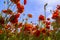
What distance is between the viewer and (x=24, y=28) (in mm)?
5125

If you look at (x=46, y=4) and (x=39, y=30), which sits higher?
(x=46, y=4)

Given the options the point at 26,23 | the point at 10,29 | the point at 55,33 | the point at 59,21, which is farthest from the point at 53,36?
the point at 10,29

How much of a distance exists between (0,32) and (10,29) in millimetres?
701

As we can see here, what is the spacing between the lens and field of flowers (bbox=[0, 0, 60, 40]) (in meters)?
4.86

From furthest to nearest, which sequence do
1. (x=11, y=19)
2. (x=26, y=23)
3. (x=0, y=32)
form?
(x=26, y=23)
(x=11, y=19)
(x=0, y=32)

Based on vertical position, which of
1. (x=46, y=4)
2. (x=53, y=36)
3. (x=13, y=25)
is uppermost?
(x=46, y=4)

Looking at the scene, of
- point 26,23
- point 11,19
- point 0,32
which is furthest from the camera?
point 26,23

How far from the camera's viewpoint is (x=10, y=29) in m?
5.18

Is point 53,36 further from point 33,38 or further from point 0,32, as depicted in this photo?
point 0,32

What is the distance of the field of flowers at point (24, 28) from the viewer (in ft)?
16.0

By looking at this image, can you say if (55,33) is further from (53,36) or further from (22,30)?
(22,30)

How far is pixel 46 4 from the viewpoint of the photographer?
4977mm

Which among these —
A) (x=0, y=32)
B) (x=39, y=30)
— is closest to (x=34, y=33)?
(x=39, y=30)

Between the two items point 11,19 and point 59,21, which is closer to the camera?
point 11,19
